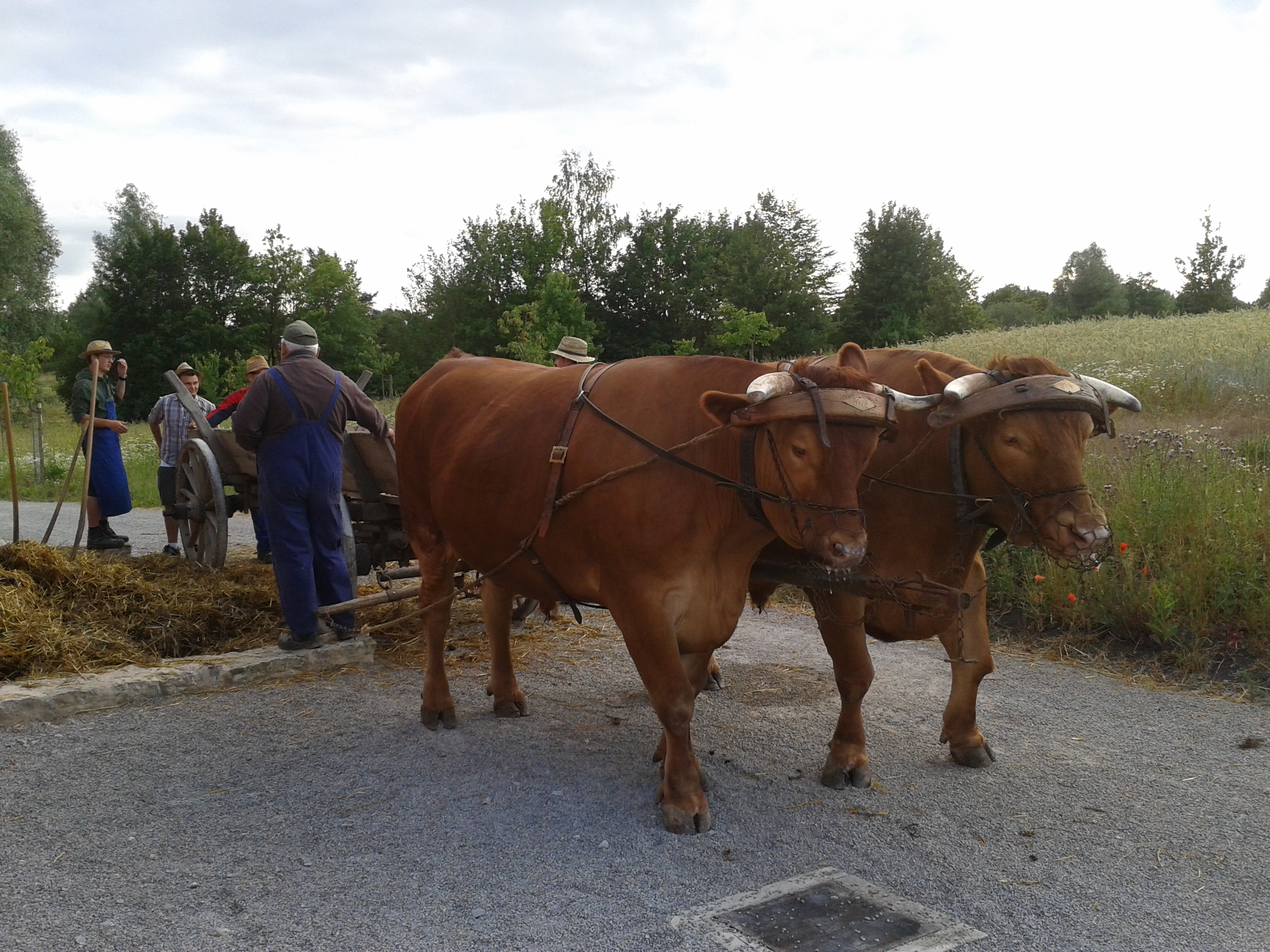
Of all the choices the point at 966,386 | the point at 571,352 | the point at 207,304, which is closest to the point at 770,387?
the point at 966,386

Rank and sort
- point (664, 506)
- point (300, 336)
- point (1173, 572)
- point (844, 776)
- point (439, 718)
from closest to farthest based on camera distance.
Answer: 1. point (664, 506)
2. point (844, 776)
3. point (439, 718)
4. point (300, 336)
5. point (1173, 572)

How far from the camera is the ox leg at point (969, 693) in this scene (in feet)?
13.9

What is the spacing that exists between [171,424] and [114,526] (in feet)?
13.8

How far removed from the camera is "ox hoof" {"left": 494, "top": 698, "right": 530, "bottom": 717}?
518cm

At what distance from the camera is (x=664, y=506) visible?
3664 millimetres

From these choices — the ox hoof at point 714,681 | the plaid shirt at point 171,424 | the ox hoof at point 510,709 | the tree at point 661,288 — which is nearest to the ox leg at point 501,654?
the ox hoof at point 510,709

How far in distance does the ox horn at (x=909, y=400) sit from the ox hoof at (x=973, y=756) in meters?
1.54

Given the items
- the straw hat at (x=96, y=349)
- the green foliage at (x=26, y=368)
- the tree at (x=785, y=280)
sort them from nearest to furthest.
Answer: the straw hat at (x=96, y=349)
the green foliage at (x=26, y=368)
the tree at (x=785, y=280)

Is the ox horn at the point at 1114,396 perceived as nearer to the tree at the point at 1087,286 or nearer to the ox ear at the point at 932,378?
the ox ear at the point at 932,378

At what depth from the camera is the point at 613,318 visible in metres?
49.7

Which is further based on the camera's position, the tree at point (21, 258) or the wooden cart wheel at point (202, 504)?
the tree at point (21, 258)

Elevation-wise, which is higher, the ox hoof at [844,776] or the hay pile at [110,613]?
the hay pile at [110,613]

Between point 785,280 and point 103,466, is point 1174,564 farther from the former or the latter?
point 785,280

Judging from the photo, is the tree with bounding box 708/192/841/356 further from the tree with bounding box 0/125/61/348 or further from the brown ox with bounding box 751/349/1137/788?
the brown ox with bounding box 751/349/1137/788
